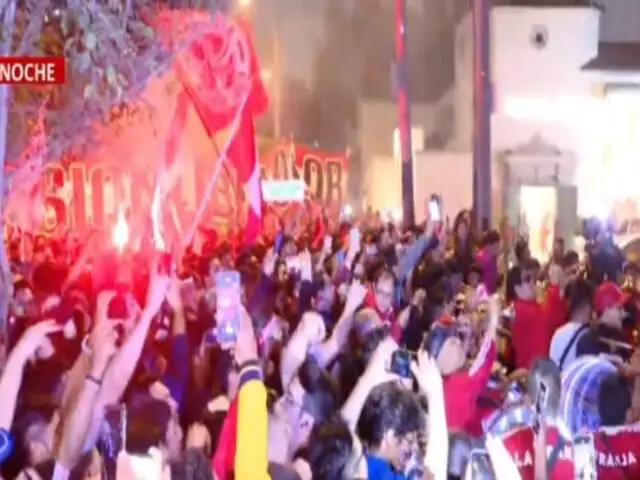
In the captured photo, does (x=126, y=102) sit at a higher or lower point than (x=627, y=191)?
higher

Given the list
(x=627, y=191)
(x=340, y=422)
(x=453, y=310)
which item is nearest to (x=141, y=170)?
(x=453, y=310)

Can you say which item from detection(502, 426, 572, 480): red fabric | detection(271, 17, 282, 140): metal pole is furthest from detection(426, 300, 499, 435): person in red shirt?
detection(271, 17, 282, 140): metal pole

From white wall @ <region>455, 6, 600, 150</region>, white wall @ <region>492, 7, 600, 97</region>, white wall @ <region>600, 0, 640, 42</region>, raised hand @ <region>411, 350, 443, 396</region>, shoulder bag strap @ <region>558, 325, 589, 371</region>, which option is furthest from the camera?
white wall @ <region>600, 0, 640, 42</region>

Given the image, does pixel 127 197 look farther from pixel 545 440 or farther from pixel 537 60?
pixel 537 60

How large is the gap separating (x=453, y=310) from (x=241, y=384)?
6.24ft

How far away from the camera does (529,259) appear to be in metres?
5.25

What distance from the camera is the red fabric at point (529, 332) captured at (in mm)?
4070

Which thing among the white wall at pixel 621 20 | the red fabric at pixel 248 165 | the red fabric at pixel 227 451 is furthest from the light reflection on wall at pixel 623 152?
the red fabric at pixel 227 451

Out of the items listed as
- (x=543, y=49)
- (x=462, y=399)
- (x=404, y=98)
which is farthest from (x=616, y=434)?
(x=543, y=49)

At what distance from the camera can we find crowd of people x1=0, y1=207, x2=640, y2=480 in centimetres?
237

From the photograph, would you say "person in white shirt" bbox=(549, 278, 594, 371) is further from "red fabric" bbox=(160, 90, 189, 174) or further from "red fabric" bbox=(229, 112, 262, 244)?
"red fabric" bbox=(160, 90, 189, 174)

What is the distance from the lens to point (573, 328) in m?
3.50

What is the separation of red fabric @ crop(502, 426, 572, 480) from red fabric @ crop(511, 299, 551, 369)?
1295mm

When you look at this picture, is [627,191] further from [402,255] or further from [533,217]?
[402,255]
